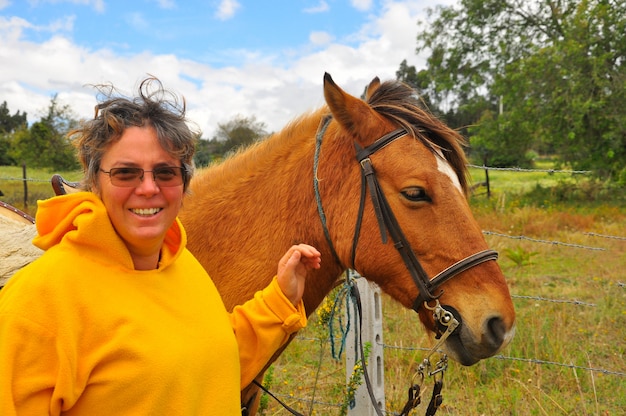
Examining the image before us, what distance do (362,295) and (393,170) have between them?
1.65 meters

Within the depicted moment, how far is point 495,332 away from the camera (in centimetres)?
196

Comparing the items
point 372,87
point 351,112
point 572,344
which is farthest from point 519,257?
point 351,112

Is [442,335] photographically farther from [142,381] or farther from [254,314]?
[142,381]

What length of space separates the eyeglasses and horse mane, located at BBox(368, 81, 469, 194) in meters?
1.17

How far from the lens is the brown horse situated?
204cm

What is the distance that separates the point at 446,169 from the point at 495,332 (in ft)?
2.47

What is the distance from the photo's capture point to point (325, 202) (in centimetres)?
228

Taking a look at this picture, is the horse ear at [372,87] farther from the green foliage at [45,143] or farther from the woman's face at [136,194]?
the green foliage at [45,143]

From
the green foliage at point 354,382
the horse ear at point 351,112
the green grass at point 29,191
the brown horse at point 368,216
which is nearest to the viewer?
the brown horse at point 368,216

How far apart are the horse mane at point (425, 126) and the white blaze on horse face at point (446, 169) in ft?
0.15

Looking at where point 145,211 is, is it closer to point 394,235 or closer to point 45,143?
point 394,235

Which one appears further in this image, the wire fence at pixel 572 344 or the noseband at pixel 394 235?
the wire fence at pixel 572 344

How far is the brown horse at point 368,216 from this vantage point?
6.71 ft

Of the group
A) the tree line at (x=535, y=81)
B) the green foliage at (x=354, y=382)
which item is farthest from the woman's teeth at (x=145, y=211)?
the tree line at (x=535, y=81)
